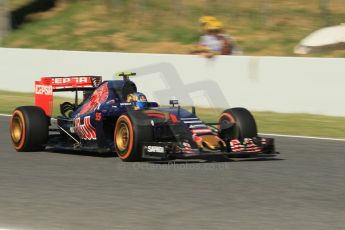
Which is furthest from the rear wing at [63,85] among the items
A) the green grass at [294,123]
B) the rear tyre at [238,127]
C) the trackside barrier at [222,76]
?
the trackside barrier at [222,76]

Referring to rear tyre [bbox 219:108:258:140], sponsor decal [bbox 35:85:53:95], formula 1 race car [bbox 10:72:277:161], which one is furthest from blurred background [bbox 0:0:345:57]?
rear tyre [bbox 219:108:258:140]

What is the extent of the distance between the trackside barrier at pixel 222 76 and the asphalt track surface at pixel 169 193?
485 cm

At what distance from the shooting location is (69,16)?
27.5 metres

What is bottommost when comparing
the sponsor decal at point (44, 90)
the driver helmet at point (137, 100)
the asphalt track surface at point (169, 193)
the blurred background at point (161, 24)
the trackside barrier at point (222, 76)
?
the asphalt track surface at point (169, 193)

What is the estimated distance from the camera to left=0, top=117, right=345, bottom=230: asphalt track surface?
660cm

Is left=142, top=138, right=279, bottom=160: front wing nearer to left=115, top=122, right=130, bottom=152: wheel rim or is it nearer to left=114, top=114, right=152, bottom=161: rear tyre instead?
left=114, top=114, right=152, bottom=161: rear tyre

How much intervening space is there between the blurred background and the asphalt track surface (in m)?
11.5

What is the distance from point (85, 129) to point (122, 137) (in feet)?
2.97

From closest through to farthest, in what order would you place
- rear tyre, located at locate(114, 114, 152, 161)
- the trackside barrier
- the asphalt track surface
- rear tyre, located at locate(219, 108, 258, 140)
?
the asphalt track surface, rear tyre, located at locate(114, 114, 152, 161), rear tyre, located at locate(219, 108, 258, 140), the trackside barrier

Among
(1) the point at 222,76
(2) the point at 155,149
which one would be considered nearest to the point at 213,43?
(1) the point at 222,76

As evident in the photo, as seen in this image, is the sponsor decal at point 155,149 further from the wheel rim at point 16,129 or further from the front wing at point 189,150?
the wheel rim at point 16,129

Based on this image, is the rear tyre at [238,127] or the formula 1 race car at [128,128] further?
the rear tyre at [238,127]

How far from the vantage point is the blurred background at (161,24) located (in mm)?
22319

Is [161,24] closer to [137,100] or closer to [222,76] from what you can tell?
[222,76]
